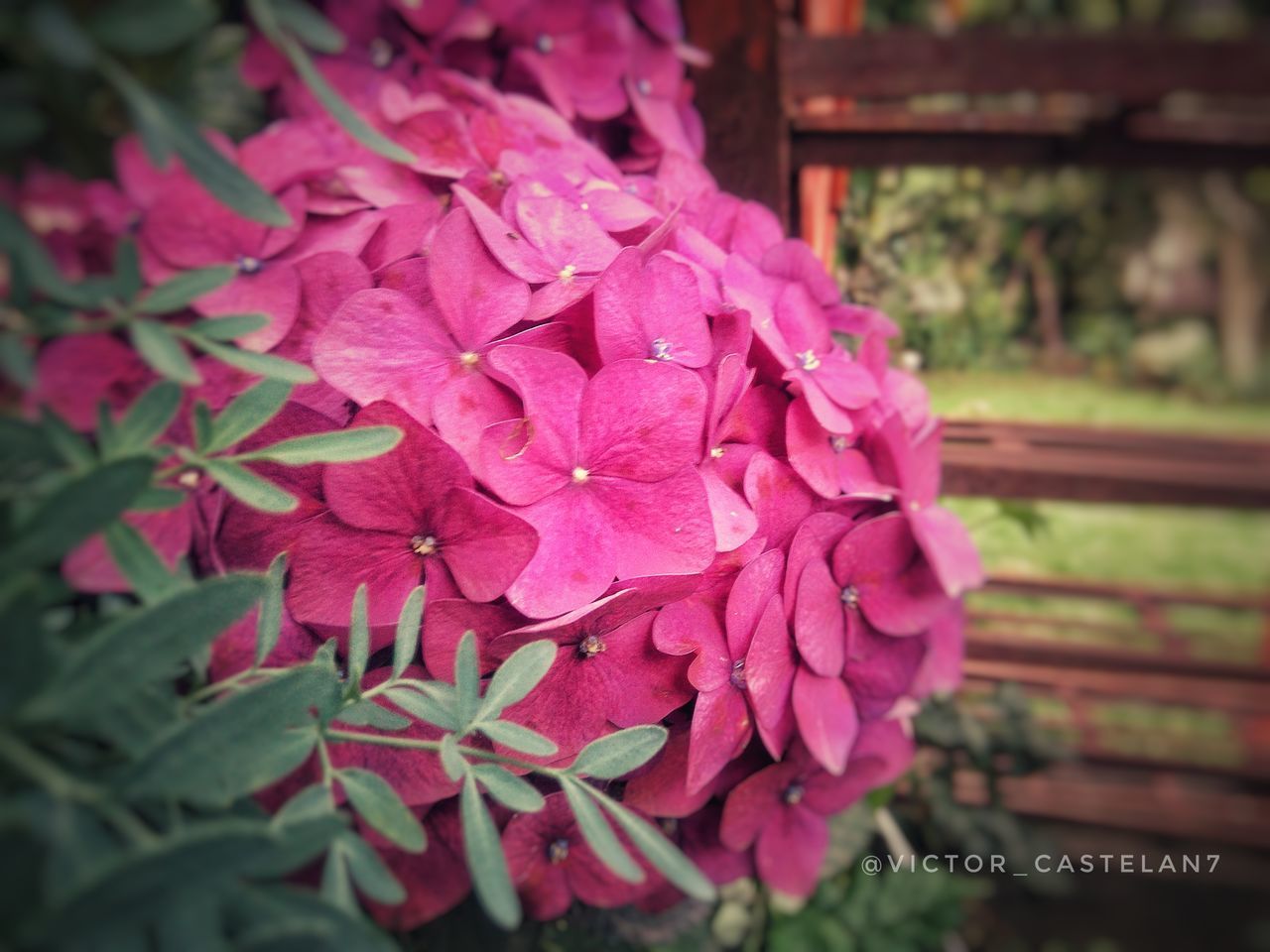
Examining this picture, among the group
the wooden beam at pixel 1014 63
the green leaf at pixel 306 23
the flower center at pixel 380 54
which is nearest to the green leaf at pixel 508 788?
the green leaf at pixel 306 23

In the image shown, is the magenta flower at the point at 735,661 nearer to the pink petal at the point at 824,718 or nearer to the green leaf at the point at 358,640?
the pink petal at the point at 824,718

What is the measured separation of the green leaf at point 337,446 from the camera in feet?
0.93

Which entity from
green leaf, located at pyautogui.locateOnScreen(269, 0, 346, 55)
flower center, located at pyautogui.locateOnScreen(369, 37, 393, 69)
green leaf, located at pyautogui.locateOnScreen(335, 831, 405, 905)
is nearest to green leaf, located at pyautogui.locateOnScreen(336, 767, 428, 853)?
green leaf, located at pyautogui.locateOnScreen(335, 831, 405, 905)

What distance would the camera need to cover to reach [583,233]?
41 cm

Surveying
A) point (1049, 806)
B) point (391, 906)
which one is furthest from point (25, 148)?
point (1049, 806)

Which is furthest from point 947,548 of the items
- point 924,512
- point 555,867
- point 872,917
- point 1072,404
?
point 1072,404

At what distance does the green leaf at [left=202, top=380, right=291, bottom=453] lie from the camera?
0.28 metres

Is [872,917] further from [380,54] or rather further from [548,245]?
[380,54]

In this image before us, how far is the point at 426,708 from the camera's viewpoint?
0.31 meters

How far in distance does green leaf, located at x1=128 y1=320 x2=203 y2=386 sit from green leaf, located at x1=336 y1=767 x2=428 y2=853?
5.4 inches

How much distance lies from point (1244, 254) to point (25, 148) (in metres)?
2.48

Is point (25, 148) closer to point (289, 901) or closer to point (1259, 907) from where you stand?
point (289, 901)

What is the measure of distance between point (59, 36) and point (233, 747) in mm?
165

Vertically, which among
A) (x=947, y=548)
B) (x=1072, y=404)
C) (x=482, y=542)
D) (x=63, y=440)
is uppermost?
(x=63, y=440)
